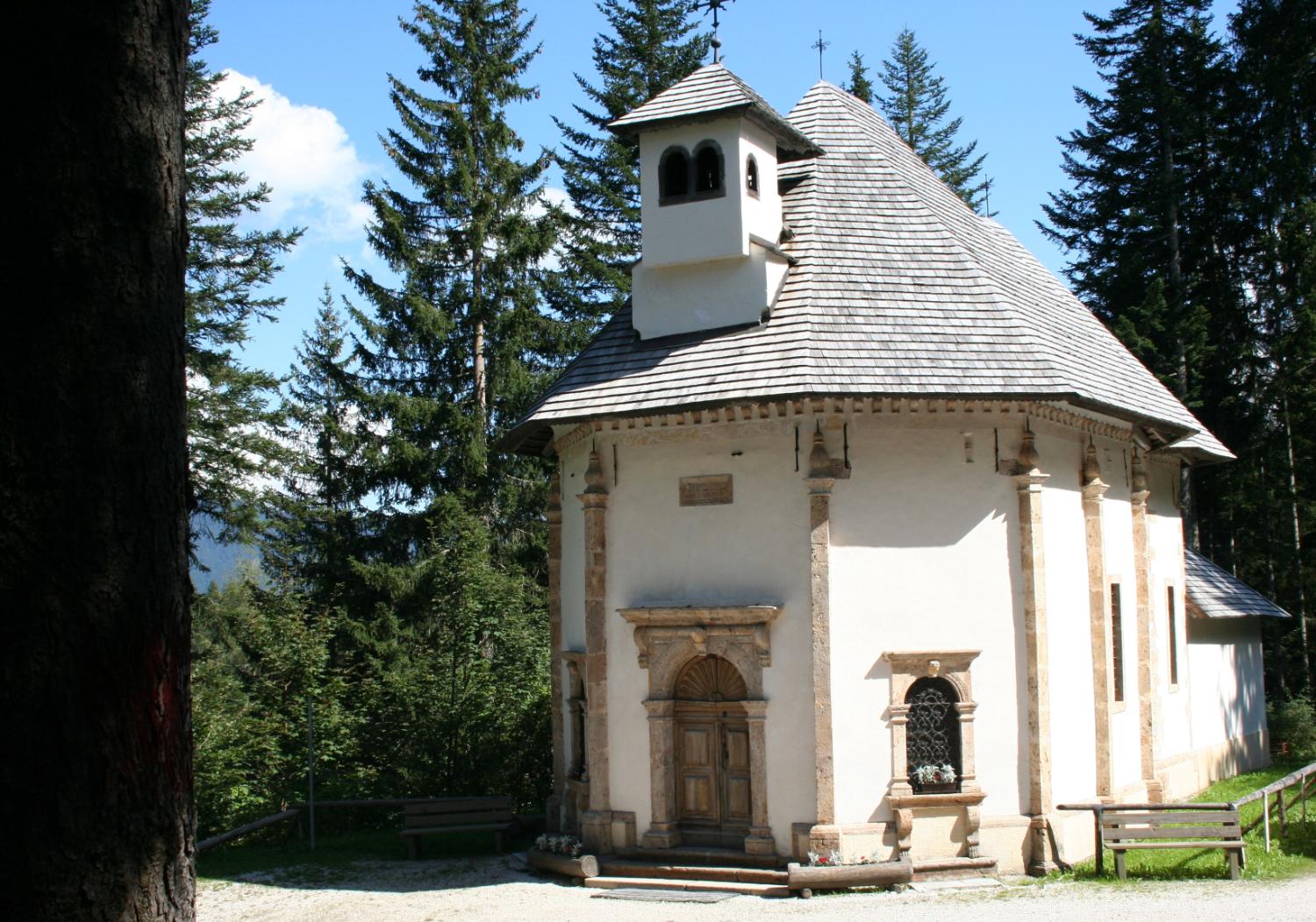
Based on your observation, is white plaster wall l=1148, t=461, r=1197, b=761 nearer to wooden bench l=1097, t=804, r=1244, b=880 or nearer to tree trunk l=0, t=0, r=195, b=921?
Answer: wooden bench l=1097, t=804, r=1244, b=880

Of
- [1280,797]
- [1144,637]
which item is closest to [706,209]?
[1144,637]

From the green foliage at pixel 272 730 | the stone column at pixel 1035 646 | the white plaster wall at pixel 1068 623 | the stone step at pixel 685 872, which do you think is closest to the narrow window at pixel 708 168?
the stone column at pixel 1035 646

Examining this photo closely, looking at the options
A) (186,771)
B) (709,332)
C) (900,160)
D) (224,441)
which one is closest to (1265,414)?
(900,160)

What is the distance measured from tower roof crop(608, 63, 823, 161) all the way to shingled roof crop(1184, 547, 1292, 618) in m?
13.1

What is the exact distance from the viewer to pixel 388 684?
2512 centimetres

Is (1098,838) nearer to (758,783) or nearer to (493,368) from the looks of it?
(758,783)

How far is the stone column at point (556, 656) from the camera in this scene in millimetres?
18172

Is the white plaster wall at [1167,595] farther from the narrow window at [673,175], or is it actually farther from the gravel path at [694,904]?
the narrow window at [673,175]

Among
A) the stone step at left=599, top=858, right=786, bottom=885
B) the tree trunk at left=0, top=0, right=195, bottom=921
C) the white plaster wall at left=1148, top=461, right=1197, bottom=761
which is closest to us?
the tree trunk at left=0, top=0, right=195, bottom=921

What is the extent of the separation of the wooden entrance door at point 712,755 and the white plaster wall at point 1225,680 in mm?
11049

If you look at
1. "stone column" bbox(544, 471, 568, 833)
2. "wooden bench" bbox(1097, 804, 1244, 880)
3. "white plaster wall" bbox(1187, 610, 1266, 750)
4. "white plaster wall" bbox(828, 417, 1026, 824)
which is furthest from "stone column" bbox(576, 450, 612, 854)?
"white plaster wall" bbox(1187, 610, 1266, 750)

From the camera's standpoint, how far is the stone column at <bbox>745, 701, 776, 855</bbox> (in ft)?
49.6

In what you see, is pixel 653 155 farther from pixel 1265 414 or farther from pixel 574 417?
pixel 1265 414

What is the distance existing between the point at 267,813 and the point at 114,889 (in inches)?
793
